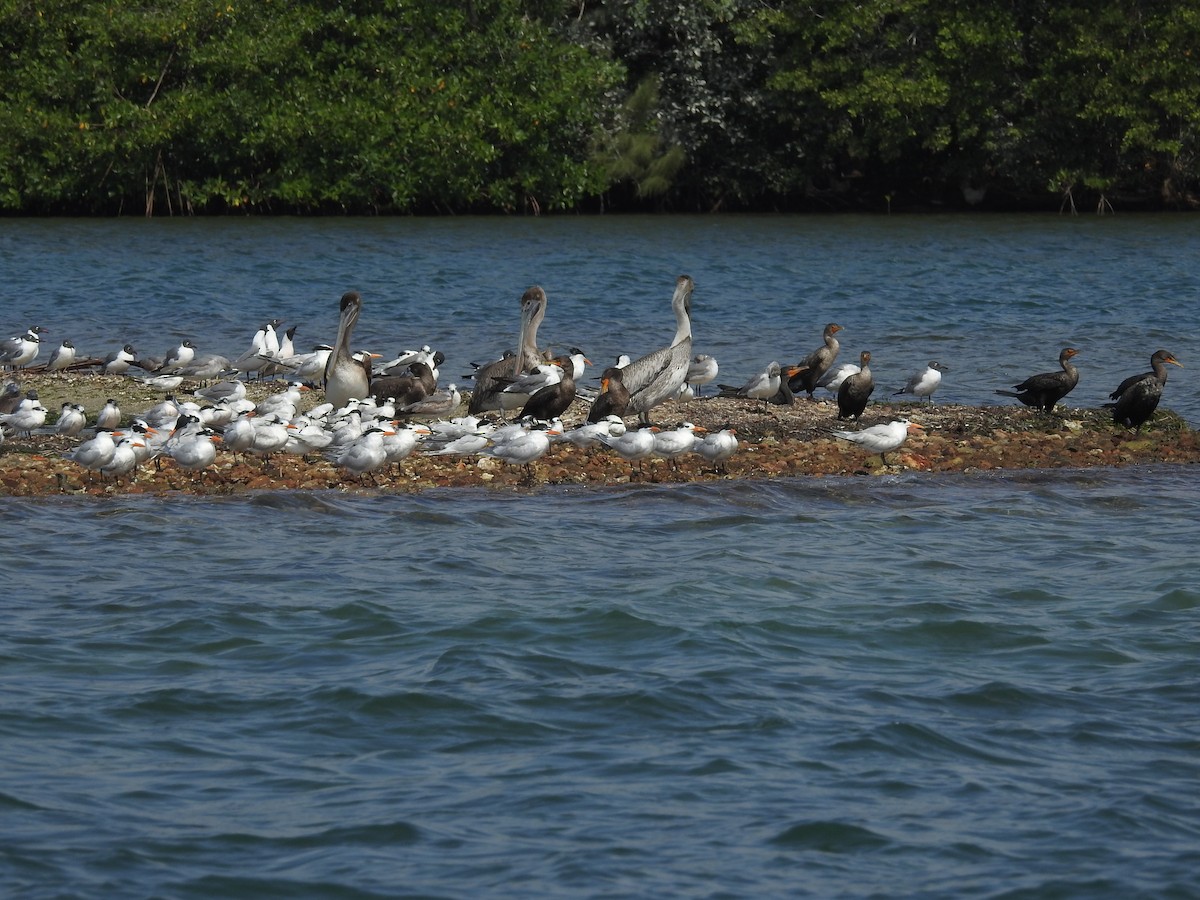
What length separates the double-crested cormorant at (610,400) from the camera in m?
15.7

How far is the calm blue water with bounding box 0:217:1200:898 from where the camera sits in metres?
7.28

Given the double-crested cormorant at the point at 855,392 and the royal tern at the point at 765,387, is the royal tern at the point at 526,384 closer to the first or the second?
the royal tern at the point at 765,387

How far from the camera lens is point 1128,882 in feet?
23.1

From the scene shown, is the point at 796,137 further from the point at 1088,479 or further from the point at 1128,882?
the point at 1128,882

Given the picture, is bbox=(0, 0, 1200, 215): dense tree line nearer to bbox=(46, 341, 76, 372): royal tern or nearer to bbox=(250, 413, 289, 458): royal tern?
bbox=(46, 341, 76, 372): royal tern

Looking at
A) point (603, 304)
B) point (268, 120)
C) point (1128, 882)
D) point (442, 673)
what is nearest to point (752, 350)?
point (603, 304)

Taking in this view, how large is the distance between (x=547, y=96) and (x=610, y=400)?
109ft

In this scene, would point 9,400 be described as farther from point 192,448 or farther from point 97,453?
point 192,448

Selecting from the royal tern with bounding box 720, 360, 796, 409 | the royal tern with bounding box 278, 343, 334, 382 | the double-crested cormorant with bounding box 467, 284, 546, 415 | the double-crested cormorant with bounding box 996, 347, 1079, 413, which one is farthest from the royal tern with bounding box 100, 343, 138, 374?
the double-crested cormorant with bounding box 996, 347, 1079, 413

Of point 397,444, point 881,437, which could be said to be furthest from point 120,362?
point 881,437

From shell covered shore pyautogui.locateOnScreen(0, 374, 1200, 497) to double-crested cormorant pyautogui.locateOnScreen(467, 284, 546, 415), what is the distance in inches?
30.2

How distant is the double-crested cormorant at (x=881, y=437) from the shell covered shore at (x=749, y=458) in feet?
0.57

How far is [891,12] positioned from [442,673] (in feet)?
140

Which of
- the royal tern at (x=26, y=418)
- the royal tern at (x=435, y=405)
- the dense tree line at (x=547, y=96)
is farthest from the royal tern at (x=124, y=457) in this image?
the dense tree line at (x=547, y=96)
